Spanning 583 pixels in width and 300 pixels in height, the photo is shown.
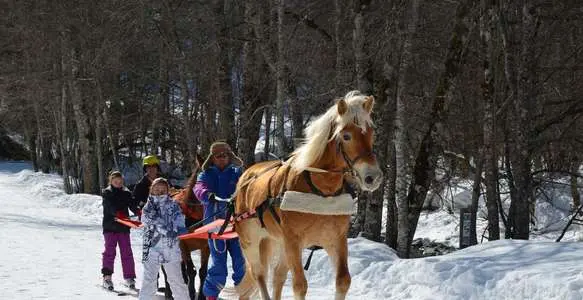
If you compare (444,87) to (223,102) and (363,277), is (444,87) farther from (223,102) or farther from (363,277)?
(223,102)

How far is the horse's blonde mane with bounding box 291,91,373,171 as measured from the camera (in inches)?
220

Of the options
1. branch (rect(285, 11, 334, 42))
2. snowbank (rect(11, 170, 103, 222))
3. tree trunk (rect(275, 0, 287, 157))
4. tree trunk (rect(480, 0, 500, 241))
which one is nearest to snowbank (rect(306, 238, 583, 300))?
tree trunk (rect(480, 0, 500, 241))

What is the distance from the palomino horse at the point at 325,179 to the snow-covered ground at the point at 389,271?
2096 mm

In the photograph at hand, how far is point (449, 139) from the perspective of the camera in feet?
51.7

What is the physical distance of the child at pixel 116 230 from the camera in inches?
372

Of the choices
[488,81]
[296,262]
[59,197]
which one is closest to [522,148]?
[488,81]

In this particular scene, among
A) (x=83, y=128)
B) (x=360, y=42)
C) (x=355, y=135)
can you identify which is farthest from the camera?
(x=83, y=128)

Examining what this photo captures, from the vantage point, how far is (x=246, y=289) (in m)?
7.34

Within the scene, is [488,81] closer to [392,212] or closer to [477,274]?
[392,212]

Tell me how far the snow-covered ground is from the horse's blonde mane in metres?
2.50

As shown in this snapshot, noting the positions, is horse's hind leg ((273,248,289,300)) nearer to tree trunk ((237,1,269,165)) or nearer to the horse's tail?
the horse's tail

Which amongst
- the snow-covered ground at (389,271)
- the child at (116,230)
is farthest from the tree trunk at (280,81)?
the child at (116,230)

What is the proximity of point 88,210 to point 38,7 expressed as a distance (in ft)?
25.0

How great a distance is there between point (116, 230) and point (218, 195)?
2579 millimetres
